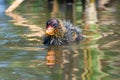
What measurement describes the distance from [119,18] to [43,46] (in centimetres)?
312

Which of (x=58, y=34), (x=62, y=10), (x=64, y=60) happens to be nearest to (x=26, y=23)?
(x=62, y=10)

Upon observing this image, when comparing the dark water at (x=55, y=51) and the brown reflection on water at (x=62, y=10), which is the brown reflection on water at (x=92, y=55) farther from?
the brown reflection on water at (x=62, y=10)

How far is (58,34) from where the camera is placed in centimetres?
910

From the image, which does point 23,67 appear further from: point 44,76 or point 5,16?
point 5,16

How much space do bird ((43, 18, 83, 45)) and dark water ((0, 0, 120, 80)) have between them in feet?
0.53

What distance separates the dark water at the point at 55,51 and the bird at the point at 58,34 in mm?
161

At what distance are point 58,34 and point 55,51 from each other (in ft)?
2.10

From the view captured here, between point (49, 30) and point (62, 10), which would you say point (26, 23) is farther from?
point (49, 30)

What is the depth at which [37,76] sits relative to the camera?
6.71 meters

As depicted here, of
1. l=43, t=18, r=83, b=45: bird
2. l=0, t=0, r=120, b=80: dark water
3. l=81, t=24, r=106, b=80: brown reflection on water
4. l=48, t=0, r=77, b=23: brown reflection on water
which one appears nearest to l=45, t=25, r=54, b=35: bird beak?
l=43, t=18, r=83, b=45: bird

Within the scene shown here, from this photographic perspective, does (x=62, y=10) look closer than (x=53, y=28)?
No

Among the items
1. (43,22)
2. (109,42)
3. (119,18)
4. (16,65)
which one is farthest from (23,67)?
(119,18)

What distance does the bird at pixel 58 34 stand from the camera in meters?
8.92

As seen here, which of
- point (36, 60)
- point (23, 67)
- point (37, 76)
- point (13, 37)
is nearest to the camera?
point (37, 76)
